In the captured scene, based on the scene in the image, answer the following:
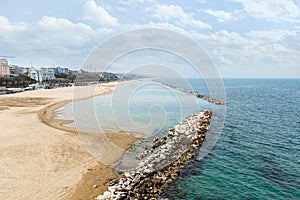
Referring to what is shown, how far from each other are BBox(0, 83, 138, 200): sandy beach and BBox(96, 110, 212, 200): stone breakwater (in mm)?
963

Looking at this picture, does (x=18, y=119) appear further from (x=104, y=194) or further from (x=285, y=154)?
(x=285, y=154)

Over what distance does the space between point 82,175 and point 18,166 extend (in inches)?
154

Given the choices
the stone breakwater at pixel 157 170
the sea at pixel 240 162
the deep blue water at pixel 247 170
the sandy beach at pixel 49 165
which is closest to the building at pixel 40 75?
the sea at pixel 240 162

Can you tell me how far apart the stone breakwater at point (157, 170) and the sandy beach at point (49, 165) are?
37.9 inches

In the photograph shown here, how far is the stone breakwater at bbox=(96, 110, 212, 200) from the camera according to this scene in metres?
10.3

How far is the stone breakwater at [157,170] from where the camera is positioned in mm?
10312

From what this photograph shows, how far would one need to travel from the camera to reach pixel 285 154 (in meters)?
15.4

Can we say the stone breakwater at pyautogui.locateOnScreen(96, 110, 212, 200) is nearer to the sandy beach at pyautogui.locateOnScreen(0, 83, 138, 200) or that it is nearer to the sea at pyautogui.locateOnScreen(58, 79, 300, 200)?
the sea at pyautogui.locateOnScreen(58, 79, 300, 200)

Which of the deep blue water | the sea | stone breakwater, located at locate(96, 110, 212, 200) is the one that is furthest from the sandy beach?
the deep blue water

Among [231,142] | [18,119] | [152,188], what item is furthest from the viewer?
[18,119]

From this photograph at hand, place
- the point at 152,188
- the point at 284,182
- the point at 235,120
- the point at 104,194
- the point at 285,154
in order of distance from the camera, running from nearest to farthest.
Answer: the point at 104,194 → the point at 152,188 → the point at 284,182 → the point at 285,154 → the point at 235,120

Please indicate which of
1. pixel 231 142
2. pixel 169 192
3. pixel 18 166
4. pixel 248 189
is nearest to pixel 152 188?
pixel 169 192

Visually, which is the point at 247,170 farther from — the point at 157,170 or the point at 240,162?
the point at 157,170

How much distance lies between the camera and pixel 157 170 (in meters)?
12.7
